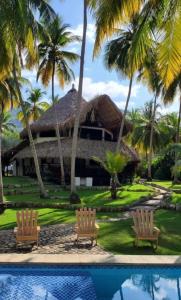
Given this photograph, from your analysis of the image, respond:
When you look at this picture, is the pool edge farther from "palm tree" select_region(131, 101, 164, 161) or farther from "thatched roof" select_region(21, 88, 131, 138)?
"palm tree" select_region(131, 101, 164, 161)

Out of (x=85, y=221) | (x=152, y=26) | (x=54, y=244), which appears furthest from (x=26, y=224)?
(x=152, y=26)

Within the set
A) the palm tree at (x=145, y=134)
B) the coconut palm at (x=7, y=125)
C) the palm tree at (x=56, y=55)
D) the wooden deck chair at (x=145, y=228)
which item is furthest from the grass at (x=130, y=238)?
the coconut palm at (x=7, y=125)

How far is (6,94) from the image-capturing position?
24.2 meters

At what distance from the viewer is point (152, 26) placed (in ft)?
36.8

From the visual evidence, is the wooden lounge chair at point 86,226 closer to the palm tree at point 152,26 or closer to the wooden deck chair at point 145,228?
the wooden deck chair at point 145,228

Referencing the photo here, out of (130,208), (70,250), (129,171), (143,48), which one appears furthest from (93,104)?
(70,250)

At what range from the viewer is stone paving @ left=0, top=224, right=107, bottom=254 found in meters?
9.38

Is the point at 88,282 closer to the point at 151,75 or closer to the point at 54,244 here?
the point at 54,244

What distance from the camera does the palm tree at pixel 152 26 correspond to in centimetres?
945

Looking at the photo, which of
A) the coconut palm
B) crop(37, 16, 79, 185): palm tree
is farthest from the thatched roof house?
the coconut palm

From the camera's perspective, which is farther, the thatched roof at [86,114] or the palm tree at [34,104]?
the palm tree at [34,104]

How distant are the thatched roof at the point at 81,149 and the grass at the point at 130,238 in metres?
13.8

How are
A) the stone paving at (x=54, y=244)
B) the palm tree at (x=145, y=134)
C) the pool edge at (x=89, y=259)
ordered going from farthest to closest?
1. the palm tree at (x=145, y=134)
2. the stone paving at (x=54, y=244)
3. the pool edge at (x=89, y=259)

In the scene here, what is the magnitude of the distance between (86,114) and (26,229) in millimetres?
19321
